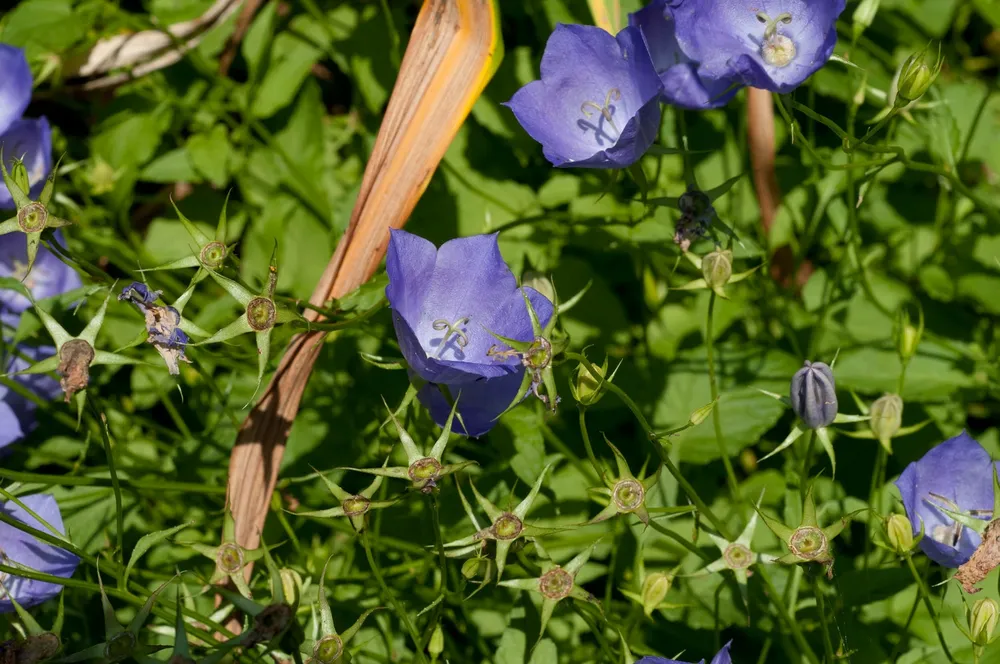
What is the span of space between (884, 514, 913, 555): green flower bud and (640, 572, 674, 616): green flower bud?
380 millimetres

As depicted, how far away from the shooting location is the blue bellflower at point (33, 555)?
77.2 inches

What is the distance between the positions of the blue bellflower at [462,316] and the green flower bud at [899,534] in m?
0.68

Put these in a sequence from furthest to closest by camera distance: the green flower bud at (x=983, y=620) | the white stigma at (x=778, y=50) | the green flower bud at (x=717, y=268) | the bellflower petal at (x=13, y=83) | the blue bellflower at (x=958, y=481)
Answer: the bellflower petal at (x=13, y=83), the white stigma at (x=778, y=50), the blue bellflower at (x=958, y=481), the green flower bud at (x=717, y=268), the green flower bud at (x=983, y=620)

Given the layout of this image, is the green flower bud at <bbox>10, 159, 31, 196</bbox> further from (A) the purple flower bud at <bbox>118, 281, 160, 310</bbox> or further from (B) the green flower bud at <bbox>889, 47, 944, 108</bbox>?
(B) the green flower bud at <bbox>889, 47, 944, 108</bbox>

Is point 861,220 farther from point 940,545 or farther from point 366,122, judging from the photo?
point 366,122

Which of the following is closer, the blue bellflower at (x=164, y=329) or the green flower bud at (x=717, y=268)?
the blue bellflower at (x=164, y=329)

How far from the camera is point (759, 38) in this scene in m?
2.34

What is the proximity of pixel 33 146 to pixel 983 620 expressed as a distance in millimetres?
2465

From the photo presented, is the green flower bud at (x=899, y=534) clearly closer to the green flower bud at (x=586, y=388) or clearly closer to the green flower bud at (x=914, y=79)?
the green flower bud at (x=586, y=388)

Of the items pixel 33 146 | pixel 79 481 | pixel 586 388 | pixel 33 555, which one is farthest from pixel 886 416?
pixel 33 146

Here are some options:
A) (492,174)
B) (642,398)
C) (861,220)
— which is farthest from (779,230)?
(492,174)

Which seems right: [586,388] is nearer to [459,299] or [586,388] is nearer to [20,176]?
[459,299]

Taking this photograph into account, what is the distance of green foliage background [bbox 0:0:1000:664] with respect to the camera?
222 centimetres

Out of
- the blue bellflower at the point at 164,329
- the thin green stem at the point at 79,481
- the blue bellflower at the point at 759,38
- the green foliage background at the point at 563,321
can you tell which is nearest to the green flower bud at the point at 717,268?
the blue bellflower at the point at 759,38
